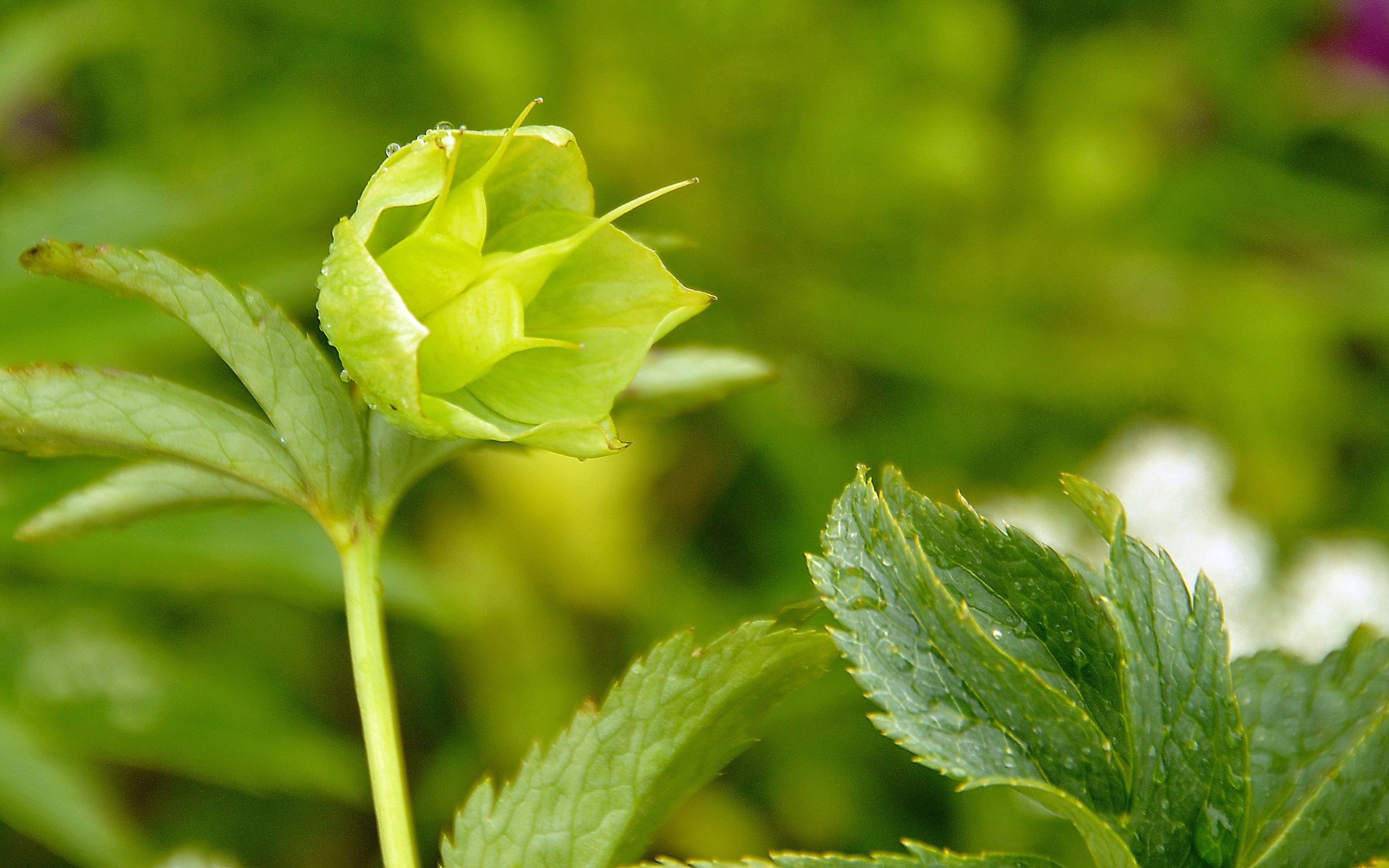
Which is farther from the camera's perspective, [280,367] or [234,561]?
[234,561]

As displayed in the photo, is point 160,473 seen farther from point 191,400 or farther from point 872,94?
point 872,94

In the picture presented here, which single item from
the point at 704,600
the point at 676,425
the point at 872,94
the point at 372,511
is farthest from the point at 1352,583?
the point at 372,511

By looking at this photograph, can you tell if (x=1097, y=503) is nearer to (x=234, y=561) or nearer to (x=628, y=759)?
(x=628, y=759)

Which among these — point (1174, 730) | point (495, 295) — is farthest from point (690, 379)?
point (1174, 730)

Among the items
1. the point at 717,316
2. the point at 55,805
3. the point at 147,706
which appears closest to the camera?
the point at 55,805

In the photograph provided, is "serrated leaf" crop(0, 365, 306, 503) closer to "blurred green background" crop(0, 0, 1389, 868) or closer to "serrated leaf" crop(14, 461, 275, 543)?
"serrated leaf" crop(14, 461, 275, 543)

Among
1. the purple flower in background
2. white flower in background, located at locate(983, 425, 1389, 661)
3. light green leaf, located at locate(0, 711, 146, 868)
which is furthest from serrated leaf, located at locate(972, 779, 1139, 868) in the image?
the purple flower in background
